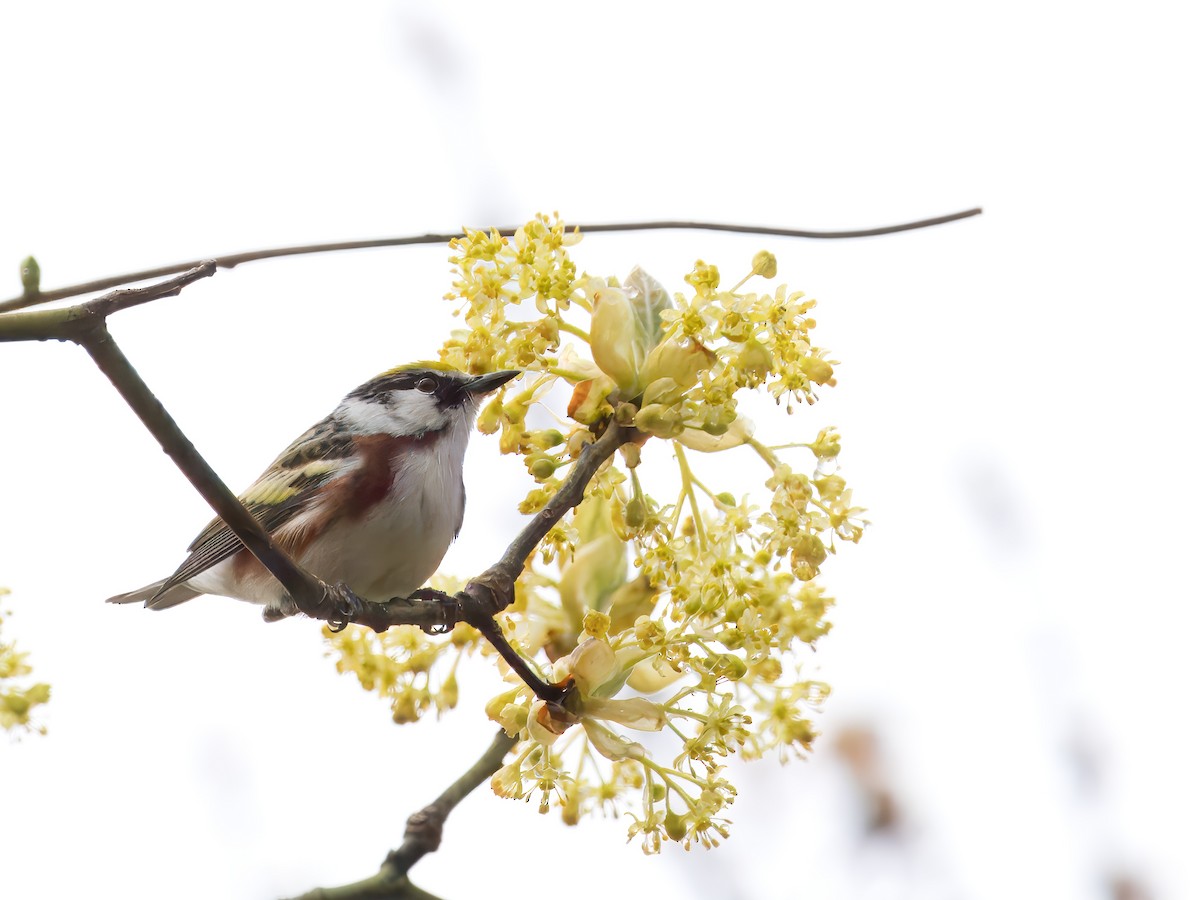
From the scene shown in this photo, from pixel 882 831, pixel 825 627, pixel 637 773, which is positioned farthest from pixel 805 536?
pixel 882 831

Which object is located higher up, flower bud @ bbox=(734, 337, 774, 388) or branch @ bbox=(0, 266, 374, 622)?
branch @ bbox=(0, 266, 374, 622)

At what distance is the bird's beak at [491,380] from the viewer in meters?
2.66

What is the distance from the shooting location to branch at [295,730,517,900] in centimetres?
213

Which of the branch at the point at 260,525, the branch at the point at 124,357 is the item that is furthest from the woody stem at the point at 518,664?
the branch at the point at 124,357

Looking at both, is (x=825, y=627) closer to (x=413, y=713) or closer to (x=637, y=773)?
(x=637, y=773)

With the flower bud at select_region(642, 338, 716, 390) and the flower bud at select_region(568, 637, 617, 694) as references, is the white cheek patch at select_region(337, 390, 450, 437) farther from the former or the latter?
the flower bud at select_region(568, 637, 617, 694)

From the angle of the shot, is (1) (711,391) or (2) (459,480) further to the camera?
(2) (459,480)

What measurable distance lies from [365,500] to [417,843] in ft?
4.50

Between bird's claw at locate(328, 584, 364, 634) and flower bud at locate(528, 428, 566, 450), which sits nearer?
bird's claw at locate(328, 584, 364, 634)

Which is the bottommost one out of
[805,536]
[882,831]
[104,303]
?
[882,831]

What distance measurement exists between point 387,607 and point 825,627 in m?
0.91

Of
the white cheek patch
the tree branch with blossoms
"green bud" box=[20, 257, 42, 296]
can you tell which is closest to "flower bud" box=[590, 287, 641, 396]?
the tree branch with blossoms

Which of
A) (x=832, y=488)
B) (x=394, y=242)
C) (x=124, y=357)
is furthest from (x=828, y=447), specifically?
(x=124, y=357)

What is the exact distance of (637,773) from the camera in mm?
2568
